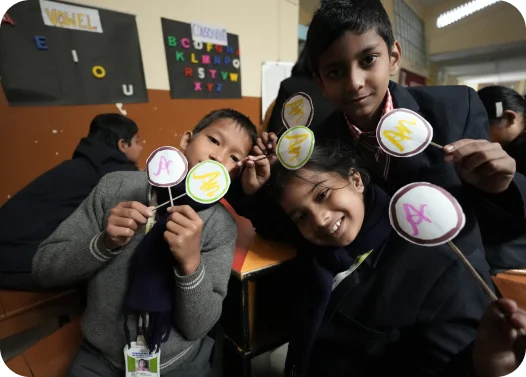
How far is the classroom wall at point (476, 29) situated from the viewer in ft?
3.43

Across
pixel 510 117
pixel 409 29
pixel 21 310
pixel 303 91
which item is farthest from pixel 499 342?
pixel 21 310

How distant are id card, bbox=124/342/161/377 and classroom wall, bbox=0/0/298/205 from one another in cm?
134

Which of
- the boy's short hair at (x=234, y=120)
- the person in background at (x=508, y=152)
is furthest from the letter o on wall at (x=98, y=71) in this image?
the person in background at (x=508, y=152)

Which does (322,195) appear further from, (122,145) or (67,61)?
Answer: (67,61)

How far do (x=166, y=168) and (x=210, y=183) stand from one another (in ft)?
0.37

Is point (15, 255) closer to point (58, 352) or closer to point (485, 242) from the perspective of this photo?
point (58, 352)

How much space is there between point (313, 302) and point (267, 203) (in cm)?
32

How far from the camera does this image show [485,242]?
3.30 feet

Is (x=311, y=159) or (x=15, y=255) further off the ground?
(x=311, y=159)

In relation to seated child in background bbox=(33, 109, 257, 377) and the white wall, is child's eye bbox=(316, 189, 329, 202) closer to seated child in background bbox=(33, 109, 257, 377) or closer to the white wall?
seated child in background bbox=(33, 109, 257, 377)

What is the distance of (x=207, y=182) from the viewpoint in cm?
74

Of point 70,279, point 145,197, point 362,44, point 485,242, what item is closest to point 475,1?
point 362,44

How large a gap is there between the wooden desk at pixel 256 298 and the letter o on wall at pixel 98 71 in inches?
56.4

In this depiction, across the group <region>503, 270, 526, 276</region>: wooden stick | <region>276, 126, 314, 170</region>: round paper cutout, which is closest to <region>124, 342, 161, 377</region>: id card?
<region>276, 126, 314, 170</region>: round paper cutout
